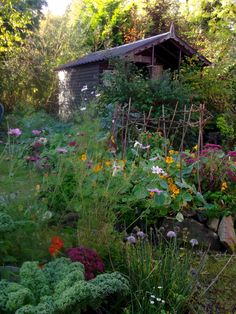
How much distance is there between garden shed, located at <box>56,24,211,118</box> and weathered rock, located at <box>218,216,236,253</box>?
7.57m

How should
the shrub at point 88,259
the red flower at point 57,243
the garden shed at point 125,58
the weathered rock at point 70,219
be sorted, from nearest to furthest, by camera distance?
the shrub at point 88,259 < the red flower at point 57,243 < the weathered rock at point 70,219 < the garden shed at point 125,58

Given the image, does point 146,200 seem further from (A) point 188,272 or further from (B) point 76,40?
(B) point 76,40

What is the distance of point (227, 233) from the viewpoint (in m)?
4.29

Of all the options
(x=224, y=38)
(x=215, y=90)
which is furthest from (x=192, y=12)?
(x=215, y=90)

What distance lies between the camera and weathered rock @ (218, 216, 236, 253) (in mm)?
4238

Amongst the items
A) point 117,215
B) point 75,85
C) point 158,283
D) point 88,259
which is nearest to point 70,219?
point 117,215

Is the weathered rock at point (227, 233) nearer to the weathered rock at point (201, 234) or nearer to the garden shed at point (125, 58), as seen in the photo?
the weathered rock at point (201, 234)

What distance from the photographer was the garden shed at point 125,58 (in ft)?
42.6

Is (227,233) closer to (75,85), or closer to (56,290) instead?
(56,290)

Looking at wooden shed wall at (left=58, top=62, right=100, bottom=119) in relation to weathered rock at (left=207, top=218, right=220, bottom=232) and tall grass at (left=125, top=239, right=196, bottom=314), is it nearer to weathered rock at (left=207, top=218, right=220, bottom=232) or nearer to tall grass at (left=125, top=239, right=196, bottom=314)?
weathered rock at (left=207, top=218, right=220, bottom=232)

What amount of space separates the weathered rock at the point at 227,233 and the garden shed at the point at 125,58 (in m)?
7.57

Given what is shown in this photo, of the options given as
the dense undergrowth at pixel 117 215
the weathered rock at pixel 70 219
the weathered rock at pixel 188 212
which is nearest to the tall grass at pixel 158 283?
the dense undergrowth at pixel 117 215

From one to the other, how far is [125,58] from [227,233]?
8086 mm

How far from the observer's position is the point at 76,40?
18.7 metres
